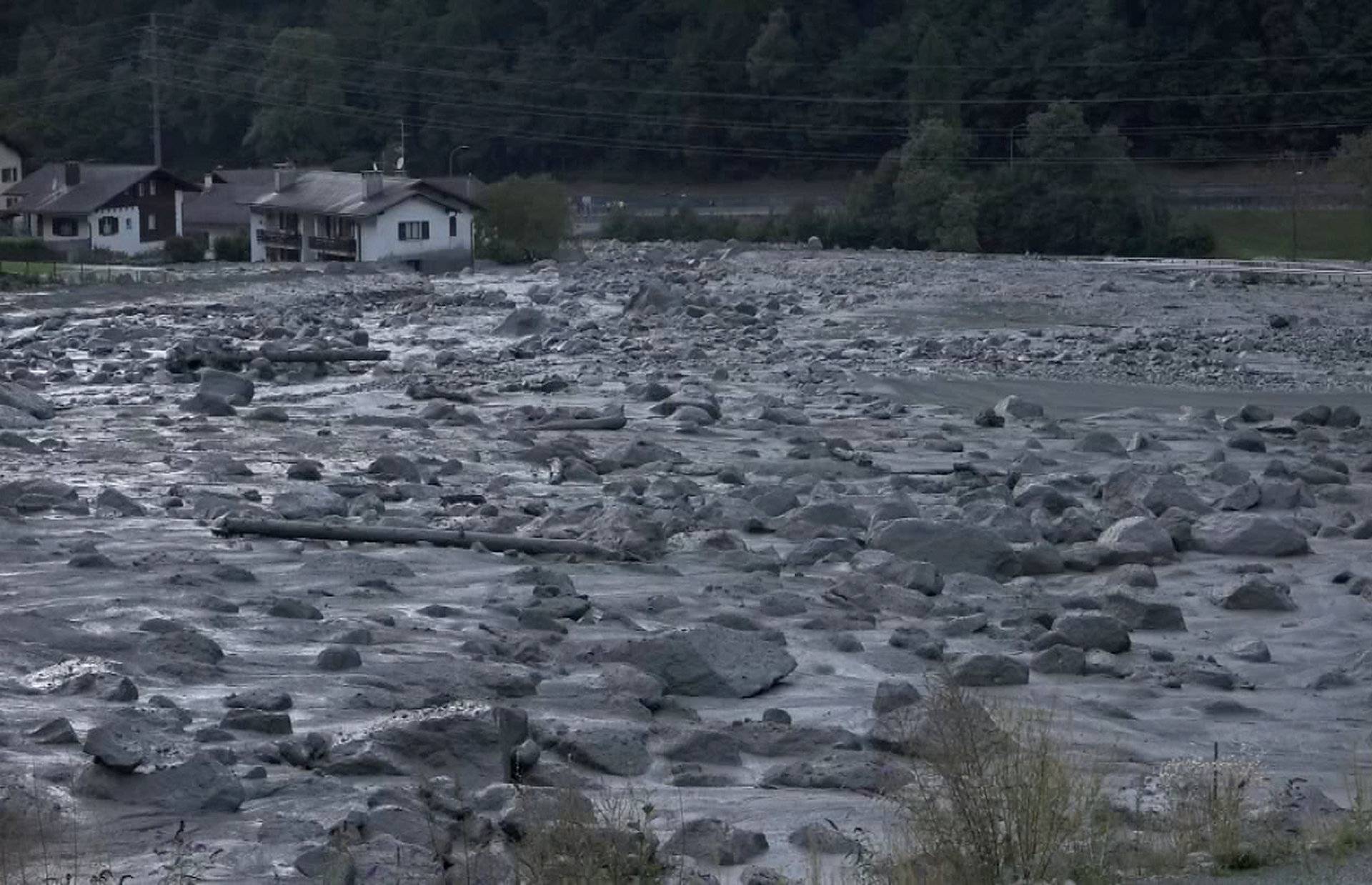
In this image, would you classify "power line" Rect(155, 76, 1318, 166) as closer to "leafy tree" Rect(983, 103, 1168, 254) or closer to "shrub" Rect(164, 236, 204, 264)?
"leafy tree" Rect(983, 103, 1168, 254)

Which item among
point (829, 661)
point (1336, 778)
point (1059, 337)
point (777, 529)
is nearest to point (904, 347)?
point (1059, 337)

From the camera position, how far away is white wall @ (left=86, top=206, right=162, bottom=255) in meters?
62.2

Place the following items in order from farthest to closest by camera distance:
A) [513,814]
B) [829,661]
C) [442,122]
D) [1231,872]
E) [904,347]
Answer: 1. [442,122]
2. [904,347]
3. [829,661]
4. [513,814]
5. [1231,872]

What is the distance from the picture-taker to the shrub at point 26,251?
57.7 meters

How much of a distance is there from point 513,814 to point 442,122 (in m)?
83.6

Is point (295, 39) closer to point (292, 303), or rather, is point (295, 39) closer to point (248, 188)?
point (248, 188)

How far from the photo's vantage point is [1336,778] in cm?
910

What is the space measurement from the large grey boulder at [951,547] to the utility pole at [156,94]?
216 ft

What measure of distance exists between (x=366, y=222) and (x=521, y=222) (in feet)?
17.9

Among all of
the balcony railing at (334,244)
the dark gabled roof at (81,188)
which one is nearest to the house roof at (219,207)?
the dark gabled roof at (81,188)

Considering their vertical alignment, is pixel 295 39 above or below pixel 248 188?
above

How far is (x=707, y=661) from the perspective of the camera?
1037 cm

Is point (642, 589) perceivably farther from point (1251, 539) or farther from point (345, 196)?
point (345, 196)

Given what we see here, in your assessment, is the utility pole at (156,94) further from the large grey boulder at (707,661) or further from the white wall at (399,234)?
the large grey boulder at (707,661)
